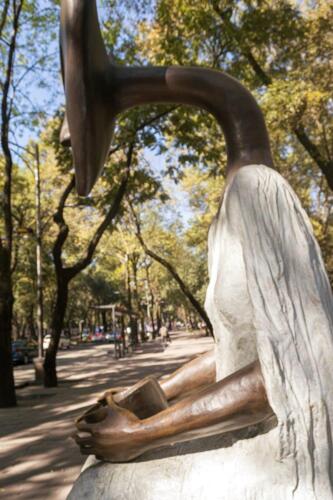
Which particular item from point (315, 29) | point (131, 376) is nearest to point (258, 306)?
point (315, 29)

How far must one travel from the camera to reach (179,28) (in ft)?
32.2

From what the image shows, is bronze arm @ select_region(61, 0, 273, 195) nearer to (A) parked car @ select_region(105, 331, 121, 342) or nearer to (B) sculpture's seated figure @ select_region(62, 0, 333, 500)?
(B) sculpture's seated figure @ select_region(62, 0, 333, 500)

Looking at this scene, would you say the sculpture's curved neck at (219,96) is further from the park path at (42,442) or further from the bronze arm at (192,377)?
the park path at (42,442)

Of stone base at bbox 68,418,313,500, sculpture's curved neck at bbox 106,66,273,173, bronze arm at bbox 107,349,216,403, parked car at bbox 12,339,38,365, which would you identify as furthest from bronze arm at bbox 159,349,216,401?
parked car at bbox 12,339,38,365

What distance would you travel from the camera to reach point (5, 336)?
31.0ft

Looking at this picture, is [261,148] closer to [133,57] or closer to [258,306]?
[258,306]

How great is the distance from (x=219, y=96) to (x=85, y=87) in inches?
16.0

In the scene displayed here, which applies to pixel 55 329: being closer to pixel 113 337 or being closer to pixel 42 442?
pixel 42 442

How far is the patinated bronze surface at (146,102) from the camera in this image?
1.12m

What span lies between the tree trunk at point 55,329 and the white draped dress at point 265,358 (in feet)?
35.9

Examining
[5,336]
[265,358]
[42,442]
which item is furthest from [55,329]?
[265,358]

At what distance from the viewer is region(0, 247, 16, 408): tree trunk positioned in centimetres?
945

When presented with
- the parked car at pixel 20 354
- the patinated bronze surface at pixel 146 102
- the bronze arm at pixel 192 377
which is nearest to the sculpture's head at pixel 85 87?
the patinated bronze surface at pixel 146 102

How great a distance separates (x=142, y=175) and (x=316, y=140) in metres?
7.87
